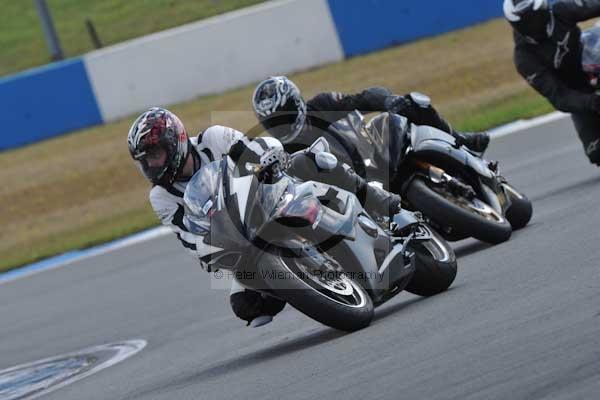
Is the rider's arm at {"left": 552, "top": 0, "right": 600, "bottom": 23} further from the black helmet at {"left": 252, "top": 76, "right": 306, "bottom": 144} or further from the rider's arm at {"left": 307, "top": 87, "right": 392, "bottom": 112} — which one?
the black helmet at {"left": 252, "top": 76, "right": 306, "bottom": 144}

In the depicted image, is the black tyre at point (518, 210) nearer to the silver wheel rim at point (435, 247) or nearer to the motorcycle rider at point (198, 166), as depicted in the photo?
the silver wheel rim at point (435, 247)

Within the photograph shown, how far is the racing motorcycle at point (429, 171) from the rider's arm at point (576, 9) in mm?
1957

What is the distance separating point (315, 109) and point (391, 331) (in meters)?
2.20

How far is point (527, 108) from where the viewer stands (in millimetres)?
16656

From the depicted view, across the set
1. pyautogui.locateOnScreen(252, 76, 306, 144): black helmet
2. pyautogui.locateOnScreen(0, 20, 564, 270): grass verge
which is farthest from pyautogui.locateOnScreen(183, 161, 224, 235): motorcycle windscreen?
pyautogui.locateOnScreen(0, 20, 564, 270): grass verge

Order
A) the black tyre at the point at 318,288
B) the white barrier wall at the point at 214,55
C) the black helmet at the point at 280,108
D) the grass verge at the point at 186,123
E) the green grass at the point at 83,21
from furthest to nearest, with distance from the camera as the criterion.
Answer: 1. the green grass at the point at 83,21
2. the white barrier wall at the point at 214,55
3. the grass verge at the point at 186,123
4. the black helmet at the point at 280,108
5. the black tyre at the point at 318,288

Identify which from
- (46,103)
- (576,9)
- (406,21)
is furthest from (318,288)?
(46,103)

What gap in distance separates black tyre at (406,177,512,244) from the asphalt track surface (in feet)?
0.48

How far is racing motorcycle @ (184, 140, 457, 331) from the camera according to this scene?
6.38 meters

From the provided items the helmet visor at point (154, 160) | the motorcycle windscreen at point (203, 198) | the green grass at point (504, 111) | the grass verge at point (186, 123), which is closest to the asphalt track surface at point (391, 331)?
the motorcycle windscreen at point (203, 198)

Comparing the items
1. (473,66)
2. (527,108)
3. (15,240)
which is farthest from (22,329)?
(473,66)

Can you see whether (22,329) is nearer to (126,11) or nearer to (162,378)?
(162,378)

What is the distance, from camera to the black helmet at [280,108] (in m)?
7.71

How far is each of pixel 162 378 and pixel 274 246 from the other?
1256 mm
